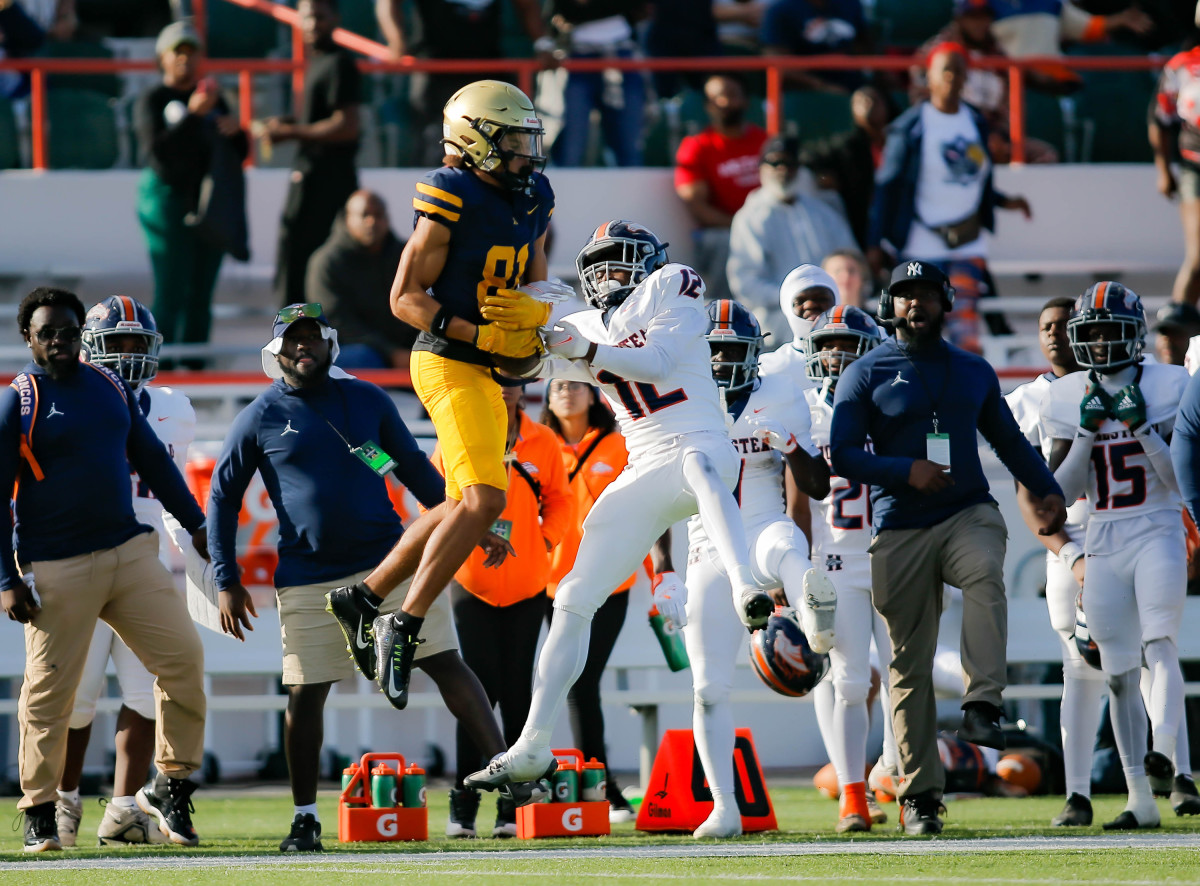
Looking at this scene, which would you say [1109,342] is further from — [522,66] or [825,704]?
[522,66]

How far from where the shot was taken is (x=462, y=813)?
23.9ft

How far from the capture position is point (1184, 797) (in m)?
7.64

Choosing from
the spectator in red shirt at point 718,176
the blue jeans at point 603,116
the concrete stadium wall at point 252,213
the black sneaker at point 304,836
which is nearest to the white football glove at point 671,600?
the black sneaker at point 304,836

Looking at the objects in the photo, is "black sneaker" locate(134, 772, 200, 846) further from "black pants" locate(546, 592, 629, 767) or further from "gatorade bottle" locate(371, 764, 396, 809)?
"black pants" locate(546, 592, 629, 767)

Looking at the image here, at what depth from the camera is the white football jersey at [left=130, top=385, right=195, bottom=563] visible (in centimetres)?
779

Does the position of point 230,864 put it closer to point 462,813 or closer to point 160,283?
point 462,813

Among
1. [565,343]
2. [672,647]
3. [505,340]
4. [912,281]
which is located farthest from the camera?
[672,647]

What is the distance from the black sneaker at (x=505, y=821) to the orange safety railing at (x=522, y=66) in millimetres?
6736

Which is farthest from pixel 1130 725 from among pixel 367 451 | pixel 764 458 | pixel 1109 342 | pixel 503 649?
pixel 367 451

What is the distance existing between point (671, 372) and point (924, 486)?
118cm

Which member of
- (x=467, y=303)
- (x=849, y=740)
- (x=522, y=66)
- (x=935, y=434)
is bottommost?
(x=849, y=740)

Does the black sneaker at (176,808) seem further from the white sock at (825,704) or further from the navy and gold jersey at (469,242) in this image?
the white sock at (825,704)

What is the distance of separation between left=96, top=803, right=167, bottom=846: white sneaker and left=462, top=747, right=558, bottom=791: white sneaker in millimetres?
1873

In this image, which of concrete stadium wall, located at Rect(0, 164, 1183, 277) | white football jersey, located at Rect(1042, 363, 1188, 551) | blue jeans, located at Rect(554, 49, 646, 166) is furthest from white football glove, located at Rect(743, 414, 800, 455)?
blue jeans, located at Rect(554, 49, 646, 166)
